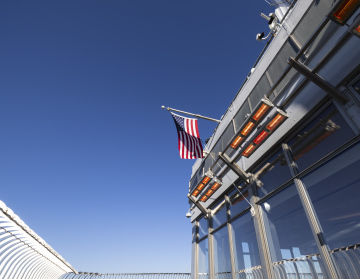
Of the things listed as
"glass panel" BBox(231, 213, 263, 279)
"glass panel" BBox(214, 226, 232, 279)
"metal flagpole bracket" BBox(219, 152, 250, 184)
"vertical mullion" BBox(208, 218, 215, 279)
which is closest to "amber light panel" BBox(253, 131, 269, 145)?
"metal flagpole bracket" BBox(219, 152, 250, 184)

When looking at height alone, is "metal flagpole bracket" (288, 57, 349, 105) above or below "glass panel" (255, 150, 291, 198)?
above

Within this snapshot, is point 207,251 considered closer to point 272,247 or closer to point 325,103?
point 272,247

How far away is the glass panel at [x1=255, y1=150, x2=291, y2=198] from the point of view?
5.18 metres

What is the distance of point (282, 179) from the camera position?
5176 millimetres

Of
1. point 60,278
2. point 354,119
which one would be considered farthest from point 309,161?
point 60,278

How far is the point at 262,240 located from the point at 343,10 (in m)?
5.11

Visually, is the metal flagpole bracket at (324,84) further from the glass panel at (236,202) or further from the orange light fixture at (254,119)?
the glass panel at (236,202)

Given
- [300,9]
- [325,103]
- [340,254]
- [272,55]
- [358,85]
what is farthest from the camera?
Result: [272,55]

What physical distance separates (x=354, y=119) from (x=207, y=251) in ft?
24.0

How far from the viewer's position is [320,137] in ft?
14.4

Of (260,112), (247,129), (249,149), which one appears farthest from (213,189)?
(260,112)

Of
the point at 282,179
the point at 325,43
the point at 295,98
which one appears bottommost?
the point at 282,179

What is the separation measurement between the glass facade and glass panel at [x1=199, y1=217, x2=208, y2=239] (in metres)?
2.35

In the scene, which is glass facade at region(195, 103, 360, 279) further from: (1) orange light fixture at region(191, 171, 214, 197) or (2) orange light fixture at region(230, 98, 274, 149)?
(1) orange light fixture at region(191, 171, 214, 197)
